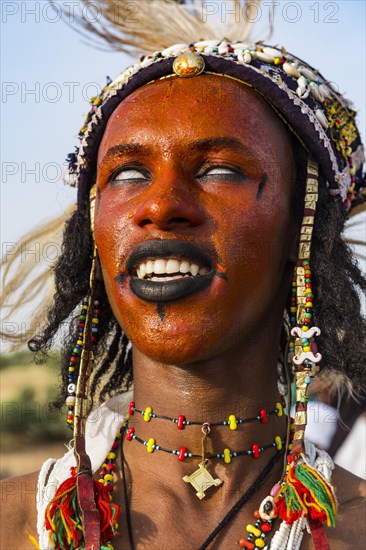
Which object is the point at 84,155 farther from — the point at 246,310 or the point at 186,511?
the point at 186,511

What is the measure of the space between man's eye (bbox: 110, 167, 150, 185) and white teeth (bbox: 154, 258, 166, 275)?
0.37 metres

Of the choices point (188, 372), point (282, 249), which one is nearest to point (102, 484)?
point (188, 372)

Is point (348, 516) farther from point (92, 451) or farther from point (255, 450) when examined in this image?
point (92, 451)

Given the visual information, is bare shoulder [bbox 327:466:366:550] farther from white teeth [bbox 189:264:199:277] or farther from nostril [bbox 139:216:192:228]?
nostril [bbox 139:216:192:228]

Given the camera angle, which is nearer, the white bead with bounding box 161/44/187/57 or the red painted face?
the red painted face

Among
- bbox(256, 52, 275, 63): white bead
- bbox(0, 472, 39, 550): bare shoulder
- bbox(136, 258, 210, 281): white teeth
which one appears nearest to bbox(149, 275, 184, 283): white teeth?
bbox(136, 258, 210, 281): white teeth

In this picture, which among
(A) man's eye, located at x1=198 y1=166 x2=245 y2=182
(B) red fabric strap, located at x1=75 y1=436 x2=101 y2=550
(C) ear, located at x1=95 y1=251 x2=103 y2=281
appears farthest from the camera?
(C) ear, located at x1=95 y1=251 x2=103 y2=281

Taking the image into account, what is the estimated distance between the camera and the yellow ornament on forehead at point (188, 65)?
3.16 m

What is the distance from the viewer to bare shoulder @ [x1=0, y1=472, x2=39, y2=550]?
287 cm

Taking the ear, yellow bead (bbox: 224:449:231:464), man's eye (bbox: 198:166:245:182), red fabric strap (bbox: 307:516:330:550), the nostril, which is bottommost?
red fabric strap (bbox: 307:516:330:550)

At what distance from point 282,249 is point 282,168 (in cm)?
31

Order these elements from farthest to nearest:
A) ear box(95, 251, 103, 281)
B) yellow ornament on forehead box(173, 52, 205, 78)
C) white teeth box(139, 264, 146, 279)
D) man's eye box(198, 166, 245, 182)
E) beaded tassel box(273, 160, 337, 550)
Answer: ear box(95, 251, 103, 281) < yellow ornament on forehead box(173, 52, 205, 78) < man's eye box(198, 166, 245, 182) < white teeth box(139, 264, 146, 279) < beaded tassel box(273, 160, 337, 550)

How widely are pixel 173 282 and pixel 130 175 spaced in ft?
1.68

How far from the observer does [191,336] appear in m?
2.82
